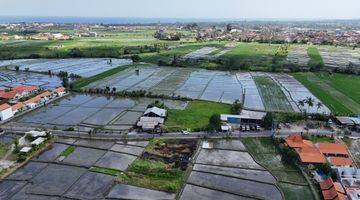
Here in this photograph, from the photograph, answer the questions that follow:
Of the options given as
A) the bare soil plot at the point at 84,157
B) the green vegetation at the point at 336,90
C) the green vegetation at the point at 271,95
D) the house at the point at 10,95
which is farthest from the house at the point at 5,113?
the green vegetation at the point at 336,90

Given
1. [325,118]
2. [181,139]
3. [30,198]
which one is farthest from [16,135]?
[325,118]

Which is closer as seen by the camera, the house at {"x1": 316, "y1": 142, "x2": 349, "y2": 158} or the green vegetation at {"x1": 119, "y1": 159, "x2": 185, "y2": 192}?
the green vegetation at {"x1": 119, "y1": 159, "x2": 185, "y2": 192}

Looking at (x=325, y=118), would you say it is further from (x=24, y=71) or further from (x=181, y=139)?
(x=24, y=71)

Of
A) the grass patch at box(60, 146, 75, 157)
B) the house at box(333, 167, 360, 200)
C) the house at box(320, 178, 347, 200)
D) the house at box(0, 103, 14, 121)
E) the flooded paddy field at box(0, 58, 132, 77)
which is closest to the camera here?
the house at box(320, 178, 347, 200)

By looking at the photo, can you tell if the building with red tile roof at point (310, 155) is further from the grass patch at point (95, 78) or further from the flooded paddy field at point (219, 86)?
the grass patch at point (95, 78)

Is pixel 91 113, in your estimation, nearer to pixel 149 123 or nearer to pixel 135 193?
pixel 149 123

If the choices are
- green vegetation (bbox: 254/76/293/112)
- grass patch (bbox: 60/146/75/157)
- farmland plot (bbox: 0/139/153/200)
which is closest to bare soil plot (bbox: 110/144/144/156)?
farmland plot (bbox: 0/139/153/200)

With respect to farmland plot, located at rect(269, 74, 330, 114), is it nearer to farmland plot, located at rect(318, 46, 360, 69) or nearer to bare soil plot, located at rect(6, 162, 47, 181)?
farmland plot, located at rect(318, 46, 360, 69)
